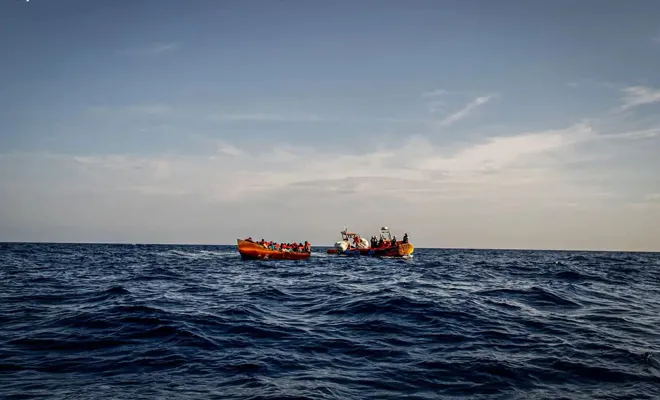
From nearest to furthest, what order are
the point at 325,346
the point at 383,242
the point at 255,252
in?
the point at 325,346
the point at 255,252
the point at 383,242

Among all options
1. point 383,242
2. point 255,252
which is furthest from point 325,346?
point 383,242

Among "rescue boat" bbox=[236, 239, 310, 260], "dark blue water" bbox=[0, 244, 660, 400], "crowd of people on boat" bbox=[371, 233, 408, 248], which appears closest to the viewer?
"dark blue water" bbox=[0, 244, 660, 400]

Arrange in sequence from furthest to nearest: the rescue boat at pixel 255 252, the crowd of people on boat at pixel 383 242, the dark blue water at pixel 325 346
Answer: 1. the crowd of people on boat at pixel 383 242
2. the rescue boat at pixel 255 252
3. the dark blue water at pixel 325 346

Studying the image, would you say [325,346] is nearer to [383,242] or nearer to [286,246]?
[286,246]

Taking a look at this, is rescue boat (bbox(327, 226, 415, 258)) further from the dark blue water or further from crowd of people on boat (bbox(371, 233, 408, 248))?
the dark blue water

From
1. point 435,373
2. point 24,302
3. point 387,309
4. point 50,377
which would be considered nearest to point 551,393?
point 435,373

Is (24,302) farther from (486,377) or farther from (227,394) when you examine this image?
(486,377)

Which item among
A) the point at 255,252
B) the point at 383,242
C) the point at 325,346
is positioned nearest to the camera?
the point at 325,346

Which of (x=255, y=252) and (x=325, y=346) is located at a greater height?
(x=255, y=252)

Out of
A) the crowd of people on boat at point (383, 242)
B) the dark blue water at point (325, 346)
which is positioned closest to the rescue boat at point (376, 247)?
the crowd of people on boat at point (383, 242)

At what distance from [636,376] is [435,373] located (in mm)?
4320

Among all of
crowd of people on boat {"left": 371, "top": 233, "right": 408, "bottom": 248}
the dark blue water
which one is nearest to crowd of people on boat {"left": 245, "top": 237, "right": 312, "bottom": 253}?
crowd of people on boat {"left": 371, "top": 233, "right": 408, "bottom": 248}

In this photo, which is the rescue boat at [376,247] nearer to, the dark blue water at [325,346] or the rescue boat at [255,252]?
the rescue boat at [255,252]

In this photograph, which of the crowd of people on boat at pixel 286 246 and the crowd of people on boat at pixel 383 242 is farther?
the crowd of people on boat at pixel 383 242
